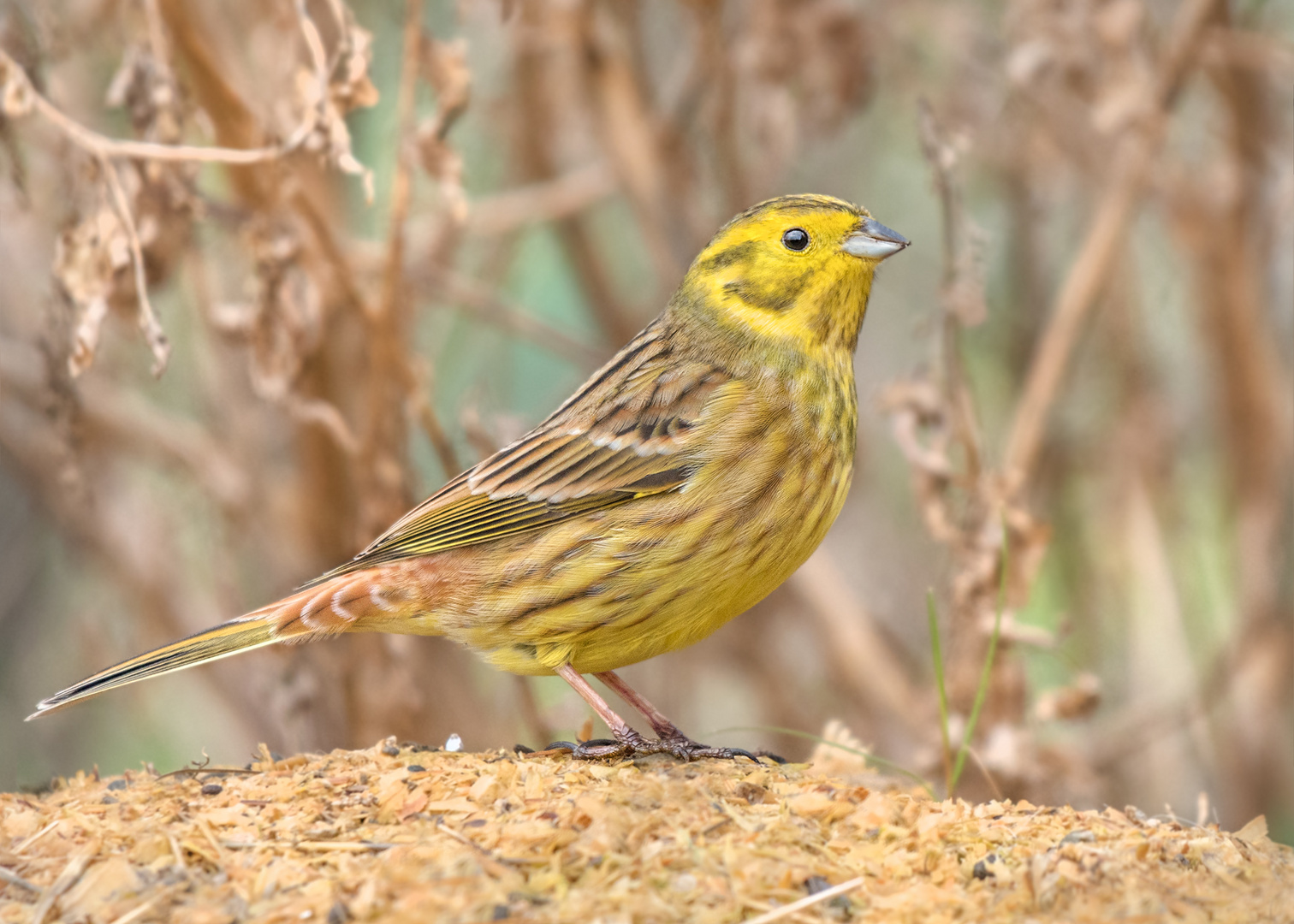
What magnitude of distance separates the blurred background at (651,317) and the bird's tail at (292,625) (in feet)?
2.33

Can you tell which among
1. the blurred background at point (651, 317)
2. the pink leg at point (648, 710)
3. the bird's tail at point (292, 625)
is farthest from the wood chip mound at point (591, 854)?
the blurred background at point (651, 317)

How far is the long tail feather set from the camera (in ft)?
10.7

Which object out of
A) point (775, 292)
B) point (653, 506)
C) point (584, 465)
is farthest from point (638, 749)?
point (775, 292)

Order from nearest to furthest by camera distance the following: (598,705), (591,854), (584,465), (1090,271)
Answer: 1. (591,854)
2. (598,705)
3. (584,465)
4. (1090,271)

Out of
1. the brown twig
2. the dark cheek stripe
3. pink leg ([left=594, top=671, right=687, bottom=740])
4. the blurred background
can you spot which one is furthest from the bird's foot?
the brown twig

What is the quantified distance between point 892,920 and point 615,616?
1210 millimetres

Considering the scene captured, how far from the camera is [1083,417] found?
6418 millimetres

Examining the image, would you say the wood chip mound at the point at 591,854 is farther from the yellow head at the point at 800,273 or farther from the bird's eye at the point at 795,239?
the bird's eye at the point at 795,239

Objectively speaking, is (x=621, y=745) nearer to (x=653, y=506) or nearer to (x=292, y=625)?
(x=653, y=506)

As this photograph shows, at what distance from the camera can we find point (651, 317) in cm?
602

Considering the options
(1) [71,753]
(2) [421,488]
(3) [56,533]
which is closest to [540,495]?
(2) [421,488]

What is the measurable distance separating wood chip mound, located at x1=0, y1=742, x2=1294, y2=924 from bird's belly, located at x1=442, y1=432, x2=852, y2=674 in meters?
0.47

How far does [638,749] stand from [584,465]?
2.57 ft

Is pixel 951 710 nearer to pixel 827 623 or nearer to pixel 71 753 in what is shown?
pixel 827 623
